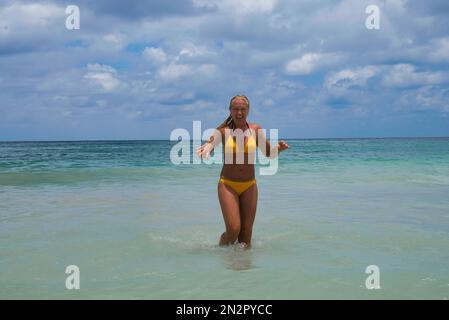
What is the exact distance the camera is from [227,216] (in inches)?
241

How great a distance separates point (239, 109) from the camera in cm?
604

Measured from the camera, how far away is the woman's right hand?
220 inches

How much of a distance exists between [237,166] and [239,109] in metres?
0.73

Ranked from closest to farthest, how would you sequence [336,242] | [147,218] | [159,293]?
[159,293]
[336,242]
[147,218]

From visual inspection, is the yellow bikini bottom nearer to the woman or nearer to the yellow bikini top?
the woman

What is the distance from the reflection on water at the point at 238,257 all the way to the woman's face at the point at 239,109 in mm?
1708

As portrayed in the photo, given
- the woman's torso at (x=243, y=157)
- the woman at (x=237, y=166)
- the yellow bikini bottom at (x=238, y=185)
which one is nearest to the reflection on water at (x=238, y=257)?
the woman at (x=237, y=166)

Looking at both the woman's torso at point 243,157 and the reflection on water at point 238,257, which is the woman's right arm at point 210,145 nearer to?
the woman's torso at point 243,157

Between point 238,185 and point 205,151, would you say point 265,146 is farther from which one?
point 205,151

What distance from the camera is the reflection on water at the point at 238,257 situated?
18.2ft

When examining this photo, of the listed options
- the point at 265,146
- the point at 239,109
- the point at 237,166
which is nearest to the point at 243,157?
the point at 237,166
